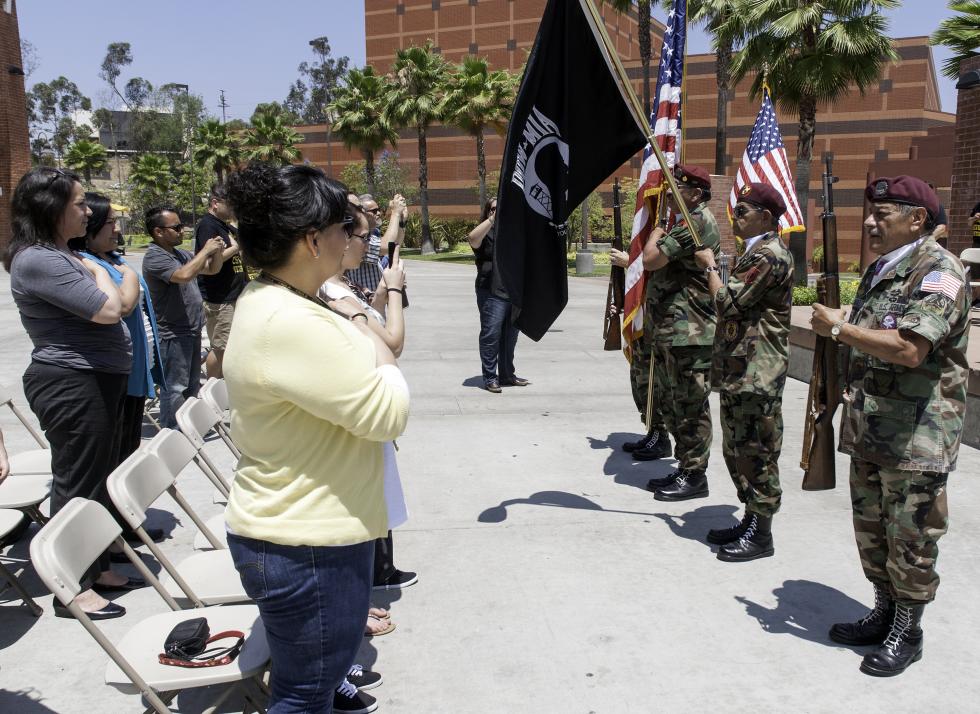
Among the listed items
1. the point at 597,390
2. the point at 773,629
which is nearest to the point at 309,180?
the point at 773,629

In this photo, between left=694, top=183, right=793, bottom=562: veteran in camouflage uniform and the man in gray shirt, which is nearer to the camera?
left=694, top=183, right=793, bottom=562: veteran in camouflage uniform

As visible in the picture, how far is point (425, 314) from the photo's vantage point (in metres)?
14.8

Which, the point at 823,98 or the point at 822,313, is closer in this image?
the point at 822,313

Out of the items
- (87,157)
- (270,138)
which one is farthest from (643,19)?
(87,157)

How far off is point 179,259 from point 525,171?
3.13 meters

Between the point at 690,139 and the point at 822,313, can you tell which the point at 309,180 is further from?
the point at 690,139

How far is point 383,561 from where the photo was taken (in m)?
3.87

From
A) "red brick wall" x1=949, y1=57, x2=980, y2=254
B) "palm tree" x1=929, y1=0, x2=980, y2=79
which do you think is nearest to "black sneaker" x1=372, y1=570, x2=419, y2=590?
"red brick wall" x1=949, y1=57, x2=980, y2=254

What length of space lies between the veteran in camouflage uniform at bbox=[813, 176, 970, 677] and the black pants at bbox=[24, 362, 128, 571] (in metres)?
3.32

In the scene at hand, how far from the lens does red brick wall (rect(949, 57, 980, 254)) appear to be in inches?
498

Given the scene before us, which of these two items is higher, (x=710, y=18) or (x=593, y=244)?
(x=710, y=18)

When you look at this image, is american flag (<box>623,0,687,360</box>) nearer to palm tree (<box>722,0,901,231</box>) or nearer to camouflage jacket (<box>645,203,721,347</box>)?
camouflage jacket (<box>645,203,721,347</box>)

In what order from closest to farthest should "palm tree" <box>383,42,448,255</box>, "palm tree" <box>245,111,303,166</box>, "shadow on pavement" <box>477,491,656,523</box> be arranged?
"shadow on pavement" <box>477,491,656,523</box> < "palm tree" <box>383,42,448,255</box> < "palm tree" <box>245,111,303,166</box>

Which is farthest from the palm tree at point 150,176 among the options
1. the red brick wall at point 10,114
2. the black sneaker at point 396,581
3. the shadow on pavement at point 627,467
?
the black sneaker at point 396,581
